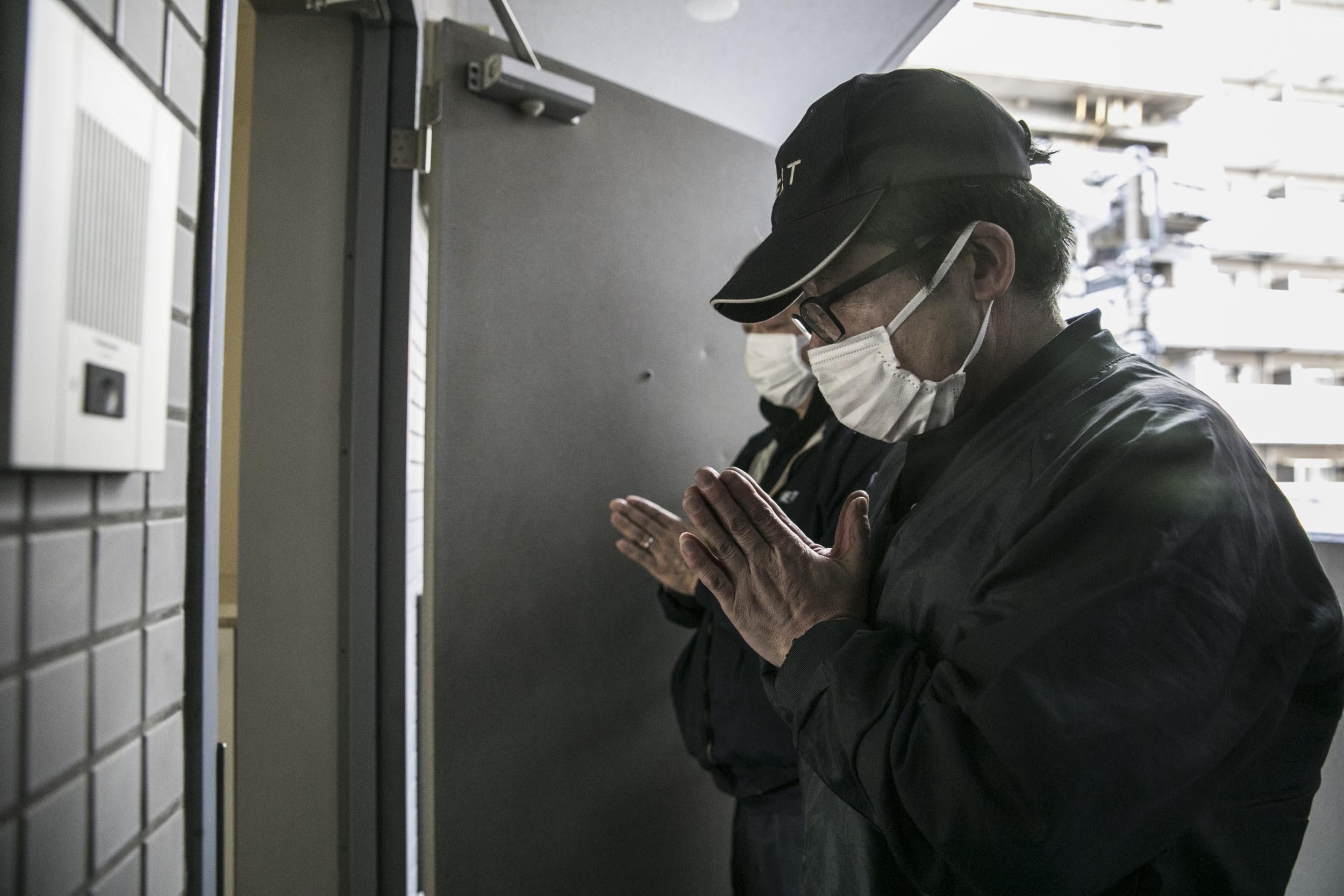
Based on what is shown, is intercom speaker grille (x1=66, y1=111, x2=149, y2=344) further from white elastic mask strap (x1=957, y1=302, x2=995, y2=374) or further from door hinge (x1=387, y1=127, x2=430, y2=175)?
door hinge (x1=387, y1=127, x2=430, y2=175)

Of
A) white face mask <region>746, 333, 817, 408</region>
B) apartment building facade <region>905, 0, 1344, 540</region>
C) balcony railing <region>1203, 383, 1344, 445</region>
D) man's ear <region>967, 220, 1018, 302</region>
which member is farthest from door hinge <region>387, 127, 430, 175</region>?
balcony railing <region>1203, 383, 1344, 445</region>

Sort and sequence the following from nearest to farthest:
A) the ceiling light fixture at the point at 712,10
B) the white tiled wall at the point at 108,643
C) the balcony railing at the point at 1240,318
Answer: the white tiled wall at the point at 108,643, the ceiling light fixture at the point at 712,10, the balcony railing at the point at 1240,318

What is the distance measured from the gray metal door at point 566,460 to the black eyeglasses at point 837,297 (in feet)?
2.34

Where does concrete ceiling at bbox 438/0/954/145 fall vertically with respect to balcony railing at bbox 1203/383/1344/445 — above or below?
above

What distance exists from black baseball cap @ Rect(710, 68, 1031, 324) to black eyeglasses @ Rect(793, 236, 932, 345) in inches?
1.4

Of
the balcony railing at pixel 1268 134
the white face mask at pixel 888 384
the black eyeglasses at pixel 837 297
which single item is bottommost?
the white face mask at pixel 888 384

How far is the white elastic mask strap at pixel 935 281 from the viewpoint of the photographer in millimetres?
832

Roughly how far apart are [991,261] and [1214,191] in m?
4.48

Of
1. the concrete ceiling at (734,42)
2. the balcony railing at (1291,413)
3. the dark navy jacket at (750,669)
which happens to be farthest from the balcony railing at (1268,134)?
the dark navy jacket at (750,669)

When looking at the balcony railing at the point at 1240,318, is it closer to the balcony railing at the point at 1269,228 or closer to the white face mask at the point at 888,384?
the balcony railing at the point at 1269,228

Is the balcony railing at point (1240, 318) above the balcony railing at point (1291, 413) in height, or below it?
above

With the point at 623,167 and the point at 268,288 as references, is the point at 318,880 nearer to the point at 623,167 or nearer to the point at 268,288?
the point at 268,288

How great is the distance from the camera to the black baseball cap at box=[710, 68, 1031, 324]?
83cm

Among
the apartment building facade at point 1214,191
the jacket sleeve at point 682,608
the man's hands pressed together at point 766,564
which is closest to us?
the man's hands pressed together at point 766,564
